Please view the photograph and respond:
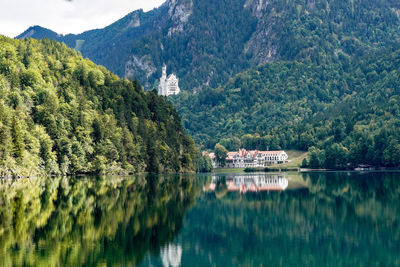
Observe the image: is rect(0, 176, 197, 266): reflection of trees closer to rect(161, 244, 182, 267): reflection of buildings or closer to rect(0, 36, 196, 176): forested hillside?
rect(161, 244, 182, 267): reflection of buildings

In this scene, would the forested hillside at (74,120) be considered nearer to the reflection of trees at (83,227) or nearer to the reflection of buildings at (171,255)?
the reflection of trees at (83,227)

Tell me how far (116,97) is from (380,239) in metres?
118

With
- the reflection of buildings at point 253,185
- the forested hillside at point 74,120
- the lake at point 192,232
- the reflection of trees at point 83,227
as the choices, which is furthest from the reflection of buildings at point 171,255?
the forested hillside at point 74,120

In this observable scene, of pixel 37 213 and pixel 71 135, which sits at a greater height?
pixel 71 135

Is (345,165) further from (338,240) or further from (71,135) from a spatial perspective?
(338,240)

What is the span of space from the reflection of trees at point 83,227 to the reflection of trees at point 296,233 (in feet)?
6.63

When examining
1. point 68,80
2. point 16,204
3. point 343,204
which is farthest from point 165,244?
point 68,80

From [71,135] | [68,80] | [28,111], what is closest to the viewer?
[28,111]

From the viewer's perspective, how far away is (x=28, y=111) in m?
106

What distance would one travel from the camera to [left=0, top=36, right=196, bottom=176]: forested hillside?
308 ft

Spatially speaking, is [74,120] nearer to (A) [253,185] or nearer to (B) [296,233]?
(A) [253,185]

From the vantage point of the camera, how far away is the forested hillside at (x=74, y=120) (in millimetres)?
93938

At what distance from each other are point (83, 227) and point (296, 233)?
11.2 meters

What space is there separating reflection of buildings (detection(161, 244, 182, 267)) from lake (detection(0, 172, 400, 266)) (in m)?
0.04
